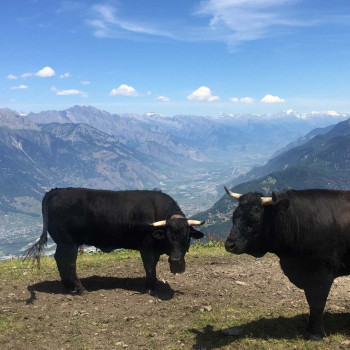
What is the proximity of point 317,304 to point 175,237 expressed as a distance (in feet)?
16.2

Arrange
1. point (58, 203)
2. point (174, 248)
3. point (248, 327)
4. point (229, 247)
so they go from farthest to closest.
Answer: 1. point (58, 203)
2. point (174, 248)
3. point (248, 327)
4. point (229, 247)

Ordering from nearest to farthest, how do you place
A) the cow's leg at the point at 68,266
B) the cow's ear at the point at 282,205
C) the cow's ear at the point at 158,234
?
the cow's ear at the point at 282,205 → the cow's ear at the point at 158,234 → the cow's leg at the point at 68,266

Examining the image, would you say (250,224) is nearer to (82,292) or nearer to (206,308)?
(206,308)

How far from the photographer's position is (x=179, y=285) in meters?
13.4

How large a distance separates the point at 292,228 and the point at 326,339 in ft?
8.39

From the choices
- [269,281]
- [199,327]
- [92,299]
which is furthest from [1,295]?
[269,281]

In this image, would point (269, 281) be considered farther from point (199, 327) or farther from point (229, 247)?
point (229, 247)

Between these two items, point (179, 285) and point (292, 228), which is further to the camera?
point (179, 285)

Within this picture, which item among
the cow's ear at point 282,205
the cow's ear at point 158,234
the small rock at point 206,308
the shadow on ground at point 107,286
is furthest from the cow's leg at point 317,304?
the cow's ear at point 158,234

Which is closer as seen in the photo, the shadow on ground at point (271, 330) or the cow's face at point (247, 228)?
the cow's face at point (247, 228)

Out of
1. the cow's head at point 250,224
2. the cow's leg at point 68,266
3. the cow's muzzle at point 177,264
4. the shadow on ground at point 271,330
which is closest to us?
the cow's head at point 250,224

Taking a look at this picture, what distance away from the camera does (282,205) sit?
817 centimetres

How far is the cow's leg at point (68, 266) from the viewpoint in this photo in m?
12.7

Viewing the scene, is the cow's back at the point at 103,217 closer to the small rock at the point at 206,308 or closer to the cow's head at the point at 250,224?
the small rock at the point at 206,308
